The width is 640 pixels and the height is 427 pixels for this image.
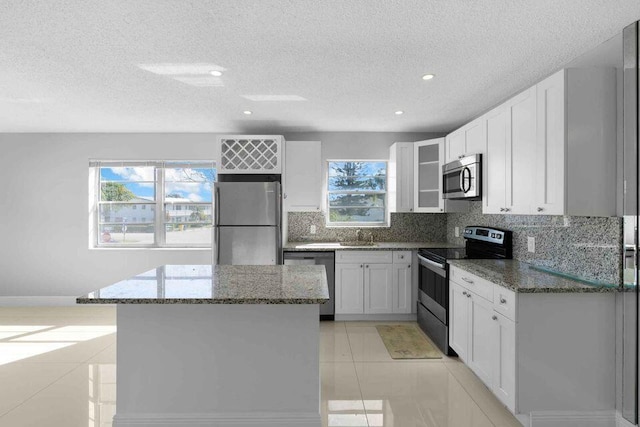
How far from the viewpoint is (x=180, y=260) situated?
199 inches

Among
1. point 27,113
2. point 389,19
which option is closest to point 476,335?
point 389,19

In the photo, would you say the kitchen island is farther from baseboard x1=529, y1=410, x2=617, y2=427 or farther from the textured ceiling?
the textured ceiling

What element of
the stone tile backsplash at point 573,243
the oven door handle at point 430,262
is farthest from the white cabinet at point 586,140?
the oven door handle at point 430,262

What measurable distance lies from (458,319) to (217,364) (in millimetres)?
2011

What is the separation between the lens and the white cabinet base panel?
208 cm

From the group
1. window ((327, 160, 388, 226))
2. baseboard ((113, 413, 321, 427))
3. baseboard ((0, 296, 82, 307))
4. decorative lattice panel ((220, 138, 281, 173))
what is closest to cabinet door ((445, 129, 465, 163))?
window ((327, 160, 388, 226))

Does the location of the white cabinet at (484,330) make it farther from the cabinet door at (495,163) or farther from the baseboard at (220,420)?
the baseboard at (220,420)

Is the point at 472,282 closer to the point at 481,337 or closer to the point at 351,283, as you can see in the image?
the point at 481,337

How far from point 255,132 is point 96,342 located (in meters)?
2.99

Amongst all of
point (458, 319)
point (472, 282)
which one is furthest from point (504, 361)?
point (458, 319)

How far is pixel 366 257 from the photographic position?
4.35 meters

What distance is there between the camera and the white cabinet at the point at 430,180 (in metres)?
4.23

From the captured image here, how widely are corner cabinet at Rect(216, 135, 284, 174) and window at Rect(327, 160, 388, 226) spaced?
0.91 metres

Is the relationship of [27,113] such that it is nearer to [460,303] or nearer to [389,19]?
[389,19]
